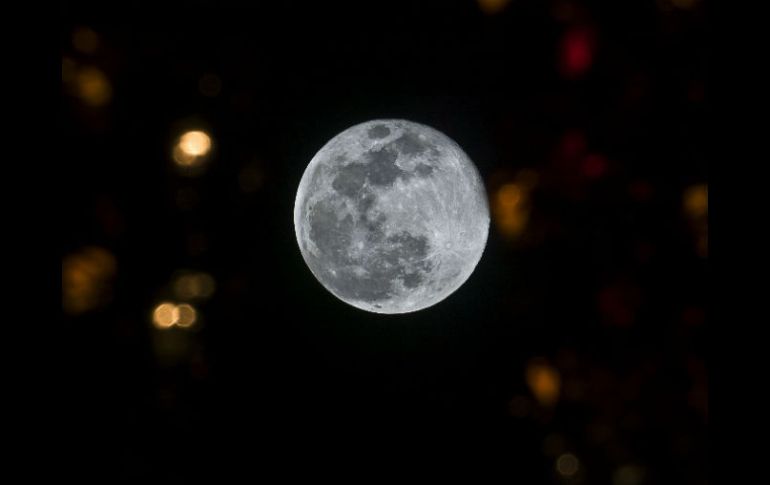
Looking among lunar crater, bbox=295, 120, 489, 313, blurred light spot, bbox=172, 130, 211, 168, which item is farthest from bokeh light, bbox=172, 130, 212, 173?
lunar crater, bbox=295, 120, 489, 313

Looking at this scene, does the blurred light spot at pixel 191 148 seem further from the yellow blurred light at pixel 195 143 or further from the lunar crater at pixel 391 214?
A: the lunar crater at pixel 391 214

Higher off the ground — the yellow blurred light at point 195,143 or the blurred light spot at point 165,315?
the yellow blurred light at point 195,143

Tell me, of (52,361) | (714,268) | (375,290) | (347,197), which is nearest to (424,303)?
(375,290)

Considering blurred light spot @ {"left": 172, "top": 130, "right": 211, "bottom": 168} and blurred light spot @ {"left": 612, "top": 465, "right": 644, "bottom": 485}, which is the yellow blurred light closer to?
blurred light spot @ {"left": 172, "top": 130, "right": 211, "bottom": 168}

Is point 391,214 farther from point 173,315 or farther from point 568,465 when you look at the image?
point 568,465

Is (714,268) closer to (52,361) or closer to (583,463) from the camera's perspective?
(52,361)

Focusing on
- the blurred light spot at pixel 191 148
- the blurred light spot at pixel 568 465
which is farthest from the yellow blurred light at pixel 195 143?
the blurred light spot at pixel 568 465
